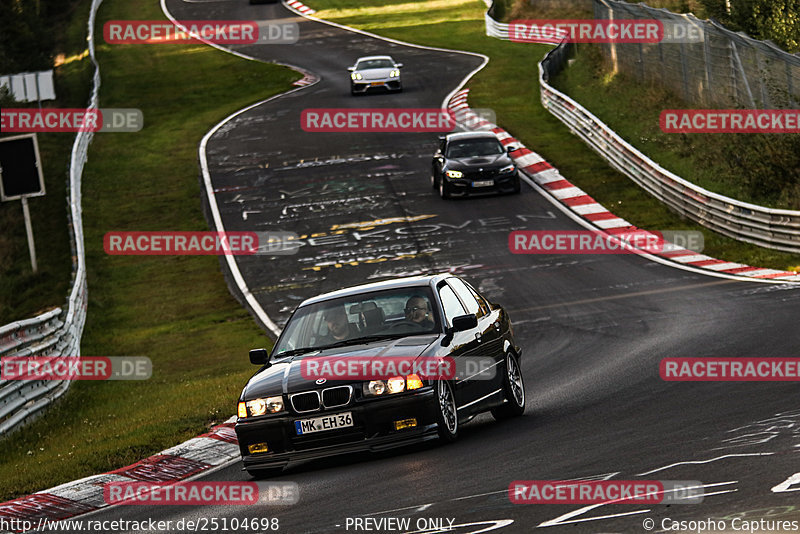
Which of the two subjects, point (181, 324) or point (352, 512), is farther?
point (181, 324)

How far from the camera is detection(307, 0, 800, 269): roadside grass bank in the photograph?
26281 millimetres

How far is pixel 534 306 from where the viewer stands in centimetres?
2050

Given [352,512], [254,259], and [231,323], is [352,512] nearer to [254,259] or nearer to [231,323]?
[231,323]

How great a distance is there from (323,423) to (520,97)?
33437 mm

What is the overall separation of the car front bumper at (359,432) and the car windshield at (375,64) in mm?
36322

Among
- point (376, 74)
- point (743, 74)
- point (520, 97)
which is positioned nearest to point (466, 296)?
point (743, 74)

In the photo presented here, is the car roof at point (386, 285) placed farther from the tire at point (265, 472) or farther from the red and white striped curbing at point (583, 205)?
the red and white striped curbing at point (583, 205)

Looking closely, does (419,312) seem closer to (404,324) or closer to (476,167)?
(404,324)

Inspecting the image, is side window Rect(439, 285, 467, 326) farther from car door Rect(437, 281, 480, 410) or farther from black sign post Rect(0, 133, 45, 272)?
black sign post Rect(0, 133, 45, 272)

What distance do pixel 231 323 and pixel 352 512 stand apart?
15.3 meters

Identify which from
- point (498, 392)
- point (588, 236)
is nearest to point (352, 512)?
point (498, 392)

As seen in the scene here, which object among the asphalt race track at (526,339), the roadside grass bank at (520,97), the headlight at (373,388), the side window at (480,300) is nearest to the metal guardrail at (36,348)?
the asphalt race track at (526,339)

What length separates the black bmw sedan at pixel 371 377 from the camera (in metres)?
9.87

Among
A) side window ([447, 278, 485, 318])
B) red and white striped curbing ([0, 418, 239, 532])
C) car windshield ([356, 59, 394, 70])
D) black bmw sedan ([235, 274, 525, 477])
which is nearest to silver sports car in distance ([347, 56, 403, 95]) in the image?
car windshield ([356, 59, 394, 70])
